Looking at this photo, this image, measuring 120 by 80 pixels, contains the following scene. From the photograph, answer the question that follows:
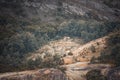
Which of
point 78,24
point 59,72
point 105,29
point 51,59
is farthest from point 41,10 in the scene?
point 59,72

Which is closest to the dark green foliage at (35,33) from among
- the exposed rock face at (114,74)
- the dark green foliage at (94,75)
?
the dark green foliage at (94,75)

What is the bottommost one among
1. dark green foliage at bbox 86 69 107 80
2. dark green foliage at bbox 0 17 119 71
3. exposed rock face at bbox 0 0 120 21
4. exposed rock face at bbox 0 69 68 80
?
dark green foliage at bbox 86 69 107 80

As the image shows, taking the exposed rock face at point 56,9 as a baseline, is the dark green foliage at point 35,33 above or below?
below

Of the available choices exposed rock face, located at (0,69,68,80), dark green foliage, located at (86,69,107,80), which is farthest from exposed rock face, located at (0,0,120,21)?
exposed rock face, located at (0,69,68,80)

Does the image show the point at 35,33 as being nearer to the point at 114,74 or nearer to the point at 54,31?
the point at 54,31

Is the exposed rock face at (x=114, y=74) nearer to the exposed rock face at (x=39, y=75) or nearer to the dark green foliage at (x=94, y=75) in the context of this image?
the dark green foliage at (x=94, y=75)

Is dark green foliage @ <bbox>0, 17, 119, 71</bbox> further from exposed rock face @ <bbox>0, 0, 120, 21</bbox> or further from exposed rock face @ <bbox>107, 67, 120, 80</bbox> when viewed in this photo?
exposed rock face @ <bbox>107, 67, 120, 80</bbox>

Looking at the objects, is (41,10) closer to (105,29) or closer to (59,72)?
(105,29)

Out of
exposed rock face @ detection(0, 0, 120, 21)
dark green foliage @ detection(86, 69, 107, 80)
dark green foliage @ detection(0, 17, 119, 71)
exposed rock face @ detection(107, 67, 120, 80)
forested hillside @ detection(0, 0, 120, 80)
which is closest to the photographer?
dark green foliage @ detection(86, 69, 107, 80)

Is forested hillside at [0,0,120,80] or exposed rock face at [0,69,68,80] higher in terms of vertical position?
forested hillside at [0,0,120,80]
